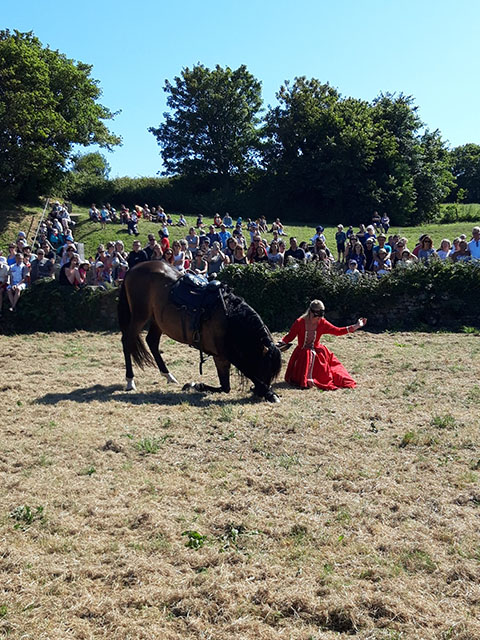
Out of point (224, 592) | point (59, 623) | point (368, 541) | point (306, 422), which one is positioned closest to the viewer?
point (59, 623)

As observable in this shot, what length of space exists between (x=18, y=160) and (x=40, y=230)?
751 cm

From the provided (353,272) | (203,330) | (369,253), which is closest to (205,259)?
(353,272)

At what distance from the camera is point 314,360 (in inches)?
362

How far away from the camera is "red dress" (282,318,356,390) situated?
9062 millimetres

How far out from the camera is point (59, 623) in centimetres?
350

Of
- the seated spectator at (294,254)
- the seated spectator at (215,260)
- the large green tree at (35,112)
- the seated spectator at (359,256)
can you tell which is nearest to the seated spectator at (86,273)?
the seated spectator at (215,260)

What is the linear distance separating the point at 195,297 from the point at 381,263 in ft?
26.3

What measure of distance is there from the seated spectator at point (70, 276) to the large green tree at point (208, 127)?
3458 centimetres

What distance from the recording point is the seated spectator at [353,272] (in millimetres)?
14516

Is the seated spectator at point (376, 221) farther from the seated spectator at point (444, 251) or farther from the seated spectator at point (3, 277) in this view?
the seated spectator at point (3, 277)

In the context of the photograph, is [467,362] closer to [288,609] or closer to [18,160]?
[288,609]

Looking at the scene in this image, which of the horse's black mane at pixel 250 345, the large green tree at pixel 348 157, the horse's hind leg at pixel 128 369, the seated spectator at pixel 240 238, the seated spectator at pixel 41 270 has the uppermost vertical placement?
the large green tree at pixel 348 157

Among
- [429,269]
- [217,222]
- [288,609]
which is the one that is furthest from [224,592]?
[217,222]

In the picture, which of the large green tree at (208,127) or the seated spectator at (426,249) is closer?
the seated spectator at (426,249)
